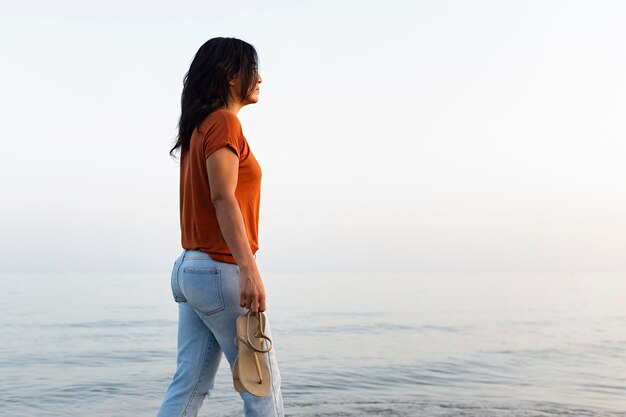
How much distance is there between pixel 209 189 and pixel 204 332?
549 mm

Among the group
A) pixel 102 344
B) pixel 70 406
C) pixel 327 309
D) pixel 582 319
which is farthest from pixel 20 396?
pixel 582 319

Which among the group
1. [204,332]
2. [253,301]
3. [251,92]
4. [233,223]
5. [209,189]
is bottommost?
[204,332]

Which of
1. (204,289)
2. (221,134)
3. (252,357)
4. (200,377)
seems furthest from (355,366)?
(221,134)

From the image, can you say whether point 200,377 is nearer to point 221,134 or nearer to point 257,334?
point 257,334

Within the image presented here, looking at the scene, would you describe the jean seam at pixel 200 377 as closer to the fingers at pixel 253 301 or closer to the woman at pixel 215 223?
the woman at pixel 215 223

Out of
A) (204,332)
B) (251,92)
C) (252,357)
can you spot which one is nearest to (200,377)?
(204,332)

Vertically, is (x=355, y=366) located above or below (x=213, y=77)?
below

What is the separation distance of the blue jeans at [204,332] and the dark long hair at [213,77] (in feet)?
1.66

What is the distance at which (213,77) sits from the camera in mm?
2699

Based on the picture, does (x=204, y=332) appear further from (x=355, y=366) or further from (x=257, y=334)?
(x=355, y=366)

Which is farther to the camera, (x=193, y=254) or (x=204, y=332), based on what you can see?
(x=204, y=332)

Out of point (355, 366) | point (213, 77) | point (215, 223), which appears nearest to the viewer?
point (215, 223)

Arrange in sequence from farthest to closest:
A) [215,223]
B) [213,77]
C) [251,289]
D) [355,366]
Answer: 1. [355,366]
2. [213,77]
3. [215,223]
4. [251,289]

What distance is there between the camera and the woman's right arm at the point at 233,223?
2.47 metres
